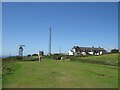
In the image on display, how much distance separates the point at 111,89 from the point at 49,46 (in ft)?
241

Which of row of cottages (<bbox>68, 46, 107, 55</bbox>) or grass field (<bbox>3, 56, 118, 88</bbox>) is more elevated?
row of cottages (<bbox>68, 46, 107, 55</bbox>)

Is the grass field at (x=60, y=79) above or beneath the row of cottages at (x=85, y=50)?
beneath

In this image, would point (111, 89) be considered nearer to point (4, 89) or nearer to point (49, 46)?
point (4, 89)

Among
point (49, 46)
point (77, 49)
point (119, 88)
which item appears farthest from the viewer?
point (77, 49)

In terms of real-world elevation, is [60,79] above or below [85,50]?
below

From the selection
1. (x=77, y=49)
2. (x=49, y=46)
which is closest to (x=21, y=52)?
(x=49, y=46)

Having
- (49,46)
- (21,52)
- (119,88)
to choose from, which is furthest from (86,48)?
(119,88)

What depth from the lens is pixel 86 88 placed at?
13930mm

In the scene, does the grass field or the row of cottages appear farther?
the row of cottages

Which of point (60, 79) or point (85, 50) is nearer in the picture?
point (60, 79)

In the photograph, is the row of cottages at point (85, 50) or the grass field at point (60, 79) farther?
the row of cottages at point (85, 50)

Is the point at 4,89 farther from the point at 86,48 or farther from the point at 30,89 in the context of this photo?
the point at 86,48

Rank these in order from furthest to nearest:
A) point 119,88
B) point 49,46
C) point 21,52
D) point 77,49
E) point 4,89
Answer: point 77,49 → point 49,46 → point 21,52 → point 119,88 → point 4,89

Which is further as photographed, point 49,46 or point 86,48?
point 86,48
